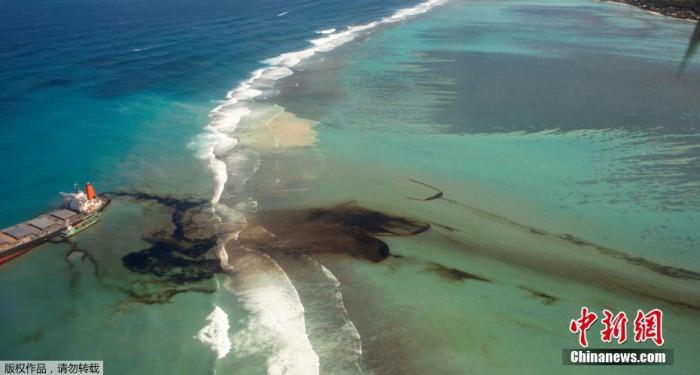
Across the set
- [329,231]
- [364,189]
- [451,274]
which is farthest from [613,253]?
[329,231]

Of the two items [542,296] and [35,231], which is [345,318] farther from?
[35,231]

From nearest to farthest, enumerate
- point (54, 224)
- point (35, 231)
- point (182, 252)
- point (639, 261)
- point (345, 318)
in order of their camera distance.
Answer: point (345, 318) < point (639, 261) < point (182, 252) < point (35, 231) < point (54, 224)

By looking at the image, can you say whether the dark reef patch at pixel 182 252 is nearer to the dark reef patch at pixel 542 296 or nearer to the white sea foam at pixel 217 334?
the white sea foam at pixel 217 334

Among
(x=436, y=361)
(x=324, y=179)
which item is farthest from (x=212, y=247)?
(x=436, y=361)

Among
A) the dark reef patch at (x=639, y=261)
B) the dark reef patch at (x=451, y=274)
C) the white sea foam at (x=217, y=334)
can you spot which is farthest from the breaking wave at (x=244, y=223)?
the dark reef patch at (x=639, y=261)

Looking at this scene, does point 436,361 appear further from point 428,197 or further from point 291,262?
point 428,197

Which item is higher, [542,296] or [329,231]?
[329,231]

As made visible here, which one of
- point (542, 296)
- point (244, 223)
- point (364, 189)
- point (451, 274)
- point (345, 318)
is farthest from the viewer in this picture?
point (364, 189)
